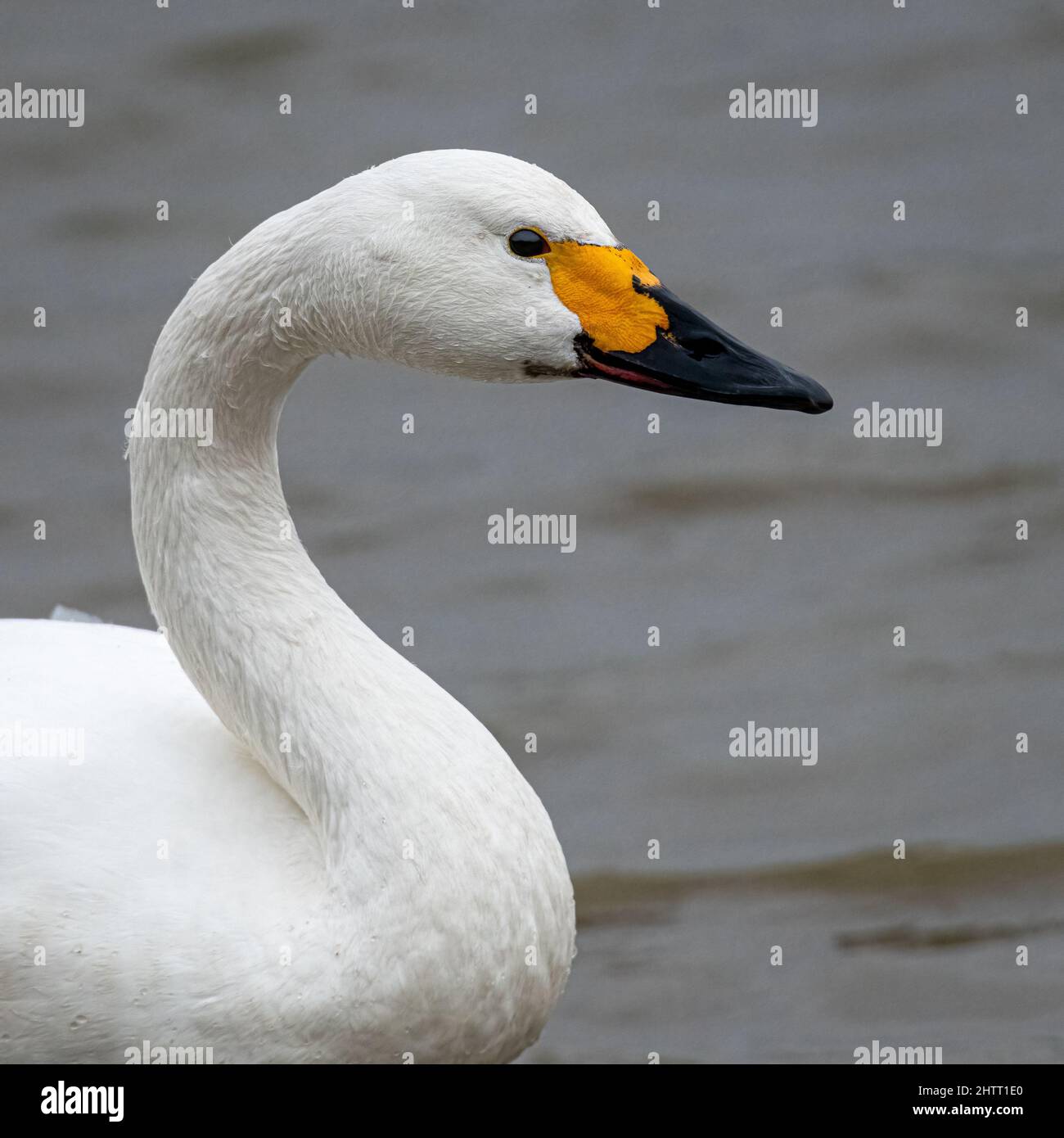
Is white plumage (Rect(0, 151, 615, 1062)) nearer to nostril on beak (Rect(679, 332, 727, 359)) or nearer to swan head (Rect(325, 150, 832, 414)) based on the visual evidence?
swan head (Rect(325, 150, 832, 414))

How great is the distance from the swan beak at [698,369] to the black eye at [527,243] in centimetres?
21

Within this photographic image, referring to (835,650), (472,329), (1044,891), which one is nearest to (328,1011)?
(472,329)

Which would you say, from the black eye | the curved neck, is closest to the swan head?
the black eye

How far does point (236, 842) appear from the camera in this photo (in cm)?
343

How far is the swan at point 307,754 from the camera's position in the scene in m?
3.27

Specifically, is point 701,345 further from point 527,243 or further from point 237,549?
point 237,549

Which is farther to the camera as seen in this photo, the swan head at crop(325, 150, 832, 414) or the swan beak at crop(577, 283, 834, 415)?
the swan beak at crop(577, 283, 834, 415)

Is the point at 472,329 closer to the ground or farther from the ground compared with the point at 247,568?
farther from the ground

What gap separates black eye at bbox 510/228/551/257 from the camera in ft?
10.7

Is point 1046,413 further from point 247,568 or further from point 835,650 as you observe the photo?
point 247,568

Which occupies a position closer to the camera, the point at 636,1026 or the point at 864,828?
the point at 636,1026

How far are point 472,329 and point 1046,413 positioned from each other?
4.55 metres

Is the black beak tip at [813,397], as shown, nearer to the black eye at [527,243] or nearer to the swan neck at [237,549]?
the black eye at [527,243]

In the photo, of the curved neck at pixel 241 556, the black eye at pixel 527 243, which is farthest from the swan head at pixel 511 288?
the curved neck at pixel 241 556
